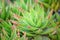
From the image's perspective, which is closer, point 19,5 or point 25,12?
point 25,12

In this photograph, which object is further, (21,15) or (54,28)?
(21,15)

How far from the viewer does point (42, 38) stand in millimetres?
1333

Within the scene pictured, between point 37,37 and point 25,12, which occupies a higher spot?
point 25,12

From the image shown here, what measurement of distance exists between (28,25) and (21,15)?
139 mm

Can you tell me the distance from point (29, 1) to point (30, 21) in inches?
8.4

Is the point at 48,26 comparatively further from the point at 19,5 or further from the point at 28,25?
the point at 19,5

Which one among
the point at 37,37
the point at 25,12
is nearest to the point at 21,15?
the point at 25,12

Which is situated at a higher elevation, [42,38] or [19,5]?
[19,5]

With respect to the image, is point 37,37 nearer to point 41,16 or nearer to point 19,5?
point 41,16

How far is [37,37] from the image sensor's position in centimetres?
134

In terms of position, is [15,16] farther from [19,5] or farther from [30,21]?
[19,5]

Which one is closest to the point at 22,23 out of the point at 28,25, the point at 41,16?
the point at 28,25

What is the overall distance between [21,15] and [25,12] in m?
0.09

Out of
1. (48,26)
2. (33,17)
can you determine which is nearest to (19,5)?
(33,17)
